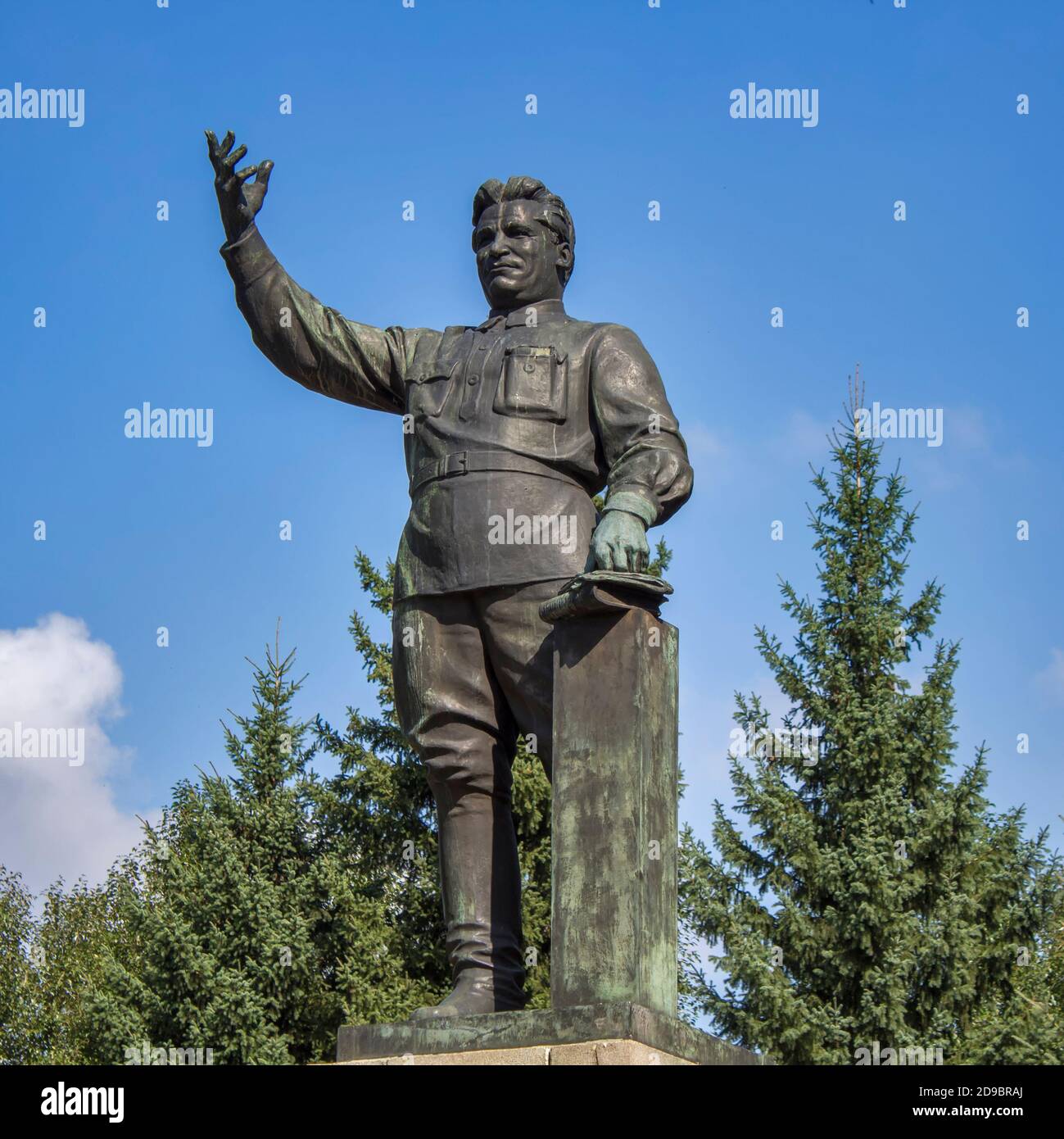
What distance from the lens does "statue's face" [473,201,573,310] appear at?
6.46 metres

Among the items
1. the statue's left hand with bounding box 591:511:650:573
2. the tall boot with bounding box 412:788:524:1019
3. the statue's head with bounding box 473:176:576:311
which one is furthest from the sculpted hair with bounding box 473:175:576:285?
the tall boot with bounding box 412:788:524:1019

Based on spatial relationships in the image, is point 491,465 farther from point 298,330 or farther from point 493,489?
point 298,330

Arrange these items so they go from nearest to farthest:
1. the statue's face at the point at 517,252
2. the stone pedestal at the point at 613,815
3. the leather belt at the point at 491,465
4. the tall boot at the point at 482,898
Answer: the stone pedestal at the point at 613,815
the tall boot at the point at 482,898
the leather belt at the point at 491,465
the statue's face at the point at 517,252

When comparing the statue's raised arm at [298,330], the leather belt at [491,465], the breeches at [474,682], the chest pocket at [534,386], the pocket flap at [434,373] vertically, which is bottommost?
the breeches at [474,682]

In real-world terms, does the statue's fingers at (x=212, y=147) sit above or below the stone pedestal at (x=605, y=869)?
above

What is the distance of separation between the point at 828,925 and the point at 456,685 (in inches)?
460

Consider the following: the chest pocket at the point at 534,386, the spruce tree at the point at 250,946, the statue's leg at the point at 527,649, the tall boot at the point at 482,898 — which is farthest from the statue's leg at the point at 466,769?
the spruce tree at the point at 250,946

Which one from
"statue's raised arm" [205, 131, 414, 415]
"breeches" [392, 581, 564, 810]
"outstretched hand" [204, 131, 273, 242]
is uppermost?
"outstretched hand" [204, 131, 273, 242]

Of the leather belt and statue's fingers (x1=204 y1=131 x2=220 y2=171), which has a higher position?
statue's fingers (x1=204 y1=131 x2=220 y2=171)

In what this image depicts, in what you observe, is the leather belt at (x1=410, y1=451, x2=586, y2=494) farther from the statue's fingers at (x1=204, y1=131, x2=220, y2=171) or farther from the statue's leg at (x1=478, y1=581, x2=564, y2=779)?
the statue's fingers at (x1=204, y1=131, x2=220, y2=171)

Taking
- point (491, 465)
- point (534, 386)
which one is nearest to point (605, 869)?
point (491, 465)

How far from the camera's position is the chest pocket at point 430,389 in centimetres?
627

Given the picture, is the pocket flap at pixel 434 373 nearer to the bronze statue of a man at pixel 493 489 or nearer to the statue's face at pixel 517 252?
the bronze statue of a man at pixel 493 489
